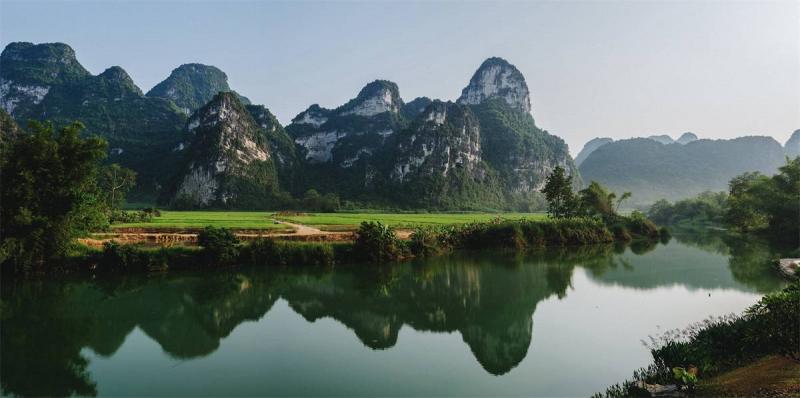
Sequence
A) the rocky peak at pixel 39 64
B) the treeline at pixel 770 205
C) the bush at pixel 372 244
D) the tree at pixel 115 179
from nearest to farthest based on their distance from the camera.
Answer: the bush at pixel 372 244
the treeline at pixel 770 205
the tree at pixel 115 179
the rocky peak at pixel 39 64

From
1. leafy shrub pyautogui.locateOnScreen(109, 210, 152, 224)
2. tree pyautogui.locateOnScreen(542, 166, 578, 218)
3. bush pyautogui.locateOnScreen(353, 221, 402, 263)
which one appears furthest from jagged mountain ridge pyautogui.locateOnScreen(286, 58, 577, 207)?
bush pyautogui.locateOnScreen(353, 221, 402, 263)

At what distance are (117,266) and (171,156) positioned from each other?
9757 cm

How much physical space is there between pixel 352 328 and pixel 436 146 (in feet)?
330

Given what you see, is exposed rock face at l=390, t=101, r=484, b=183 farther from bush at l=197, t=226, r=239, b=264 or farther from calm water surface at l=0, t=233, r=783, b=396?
calm water surface at l=0, t=233, r=783, b=396

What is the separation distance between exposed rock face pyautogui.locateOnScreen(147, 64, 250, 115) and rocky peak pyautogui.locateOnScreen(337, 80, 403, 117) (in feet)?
202

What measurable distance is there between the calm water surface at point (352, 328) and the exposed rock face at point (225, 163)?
6927 centimetres

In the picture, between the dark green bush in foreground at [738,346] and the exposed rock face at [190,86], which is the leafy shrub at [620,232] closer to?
the dark green bush in foreground at [738,346]

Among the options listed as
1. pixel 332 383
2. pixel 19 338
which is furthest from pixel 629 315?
pixel 19 338

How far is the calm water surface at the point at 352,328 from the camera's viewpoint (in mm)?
10352

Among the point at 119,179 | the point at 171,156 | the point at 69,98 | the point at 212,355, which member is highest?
the point at 69,98

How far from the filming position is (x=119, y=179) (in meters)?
50.7

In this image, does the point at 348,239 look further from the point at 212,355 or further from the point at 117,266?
the point at 212,355

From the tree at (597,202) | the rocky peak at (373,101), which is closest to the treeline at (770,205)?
the tree at (597,202)

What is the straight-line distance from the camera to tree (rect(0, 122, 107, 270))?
67.4 ft
